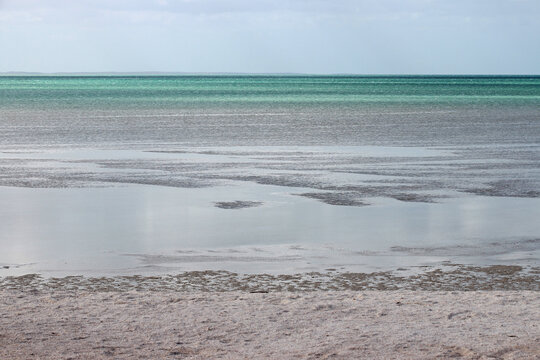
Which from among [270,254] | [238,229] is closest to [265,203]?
[238,229]

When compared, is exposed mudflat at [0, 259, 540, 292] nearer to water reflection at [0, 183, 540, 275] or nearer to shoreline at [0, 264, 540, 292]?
shoreline at [0, 264, 540, 292]

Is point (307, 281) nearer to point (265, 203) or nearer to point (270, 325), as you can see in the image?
point (270, 325)

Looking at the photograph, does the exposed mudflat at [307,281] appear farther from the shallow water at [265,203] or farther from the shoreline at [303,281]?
the shallow water at [265,203]

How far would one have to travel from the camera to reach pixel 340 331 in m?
7.94

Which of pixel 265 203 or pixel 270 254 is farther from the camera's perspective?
A: pixel 265 203

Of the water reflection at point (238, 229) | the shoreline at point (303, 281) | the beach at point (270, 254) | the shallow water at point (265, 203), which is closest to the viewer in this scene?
the beach at point (270, 254)

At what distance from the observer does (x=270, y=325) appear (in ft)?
26.7

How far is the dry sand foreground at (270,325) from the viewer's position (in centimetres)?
740

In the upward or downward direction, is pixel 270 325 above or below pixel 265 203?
above

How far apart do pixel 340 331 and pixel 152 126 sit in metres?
30.7

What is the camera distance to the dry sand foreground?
291 inches

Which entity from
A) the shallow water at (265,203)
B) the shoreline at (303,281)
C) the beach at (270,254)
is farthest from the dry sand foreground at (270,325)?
the shallow water at (265,203)

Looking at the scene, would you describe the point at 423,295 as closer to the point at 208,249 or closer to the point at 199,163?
the point at 208,249

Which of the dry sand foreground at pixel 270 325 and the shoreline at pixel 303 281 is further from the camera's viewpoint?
the shoreline at pixel 303 281
